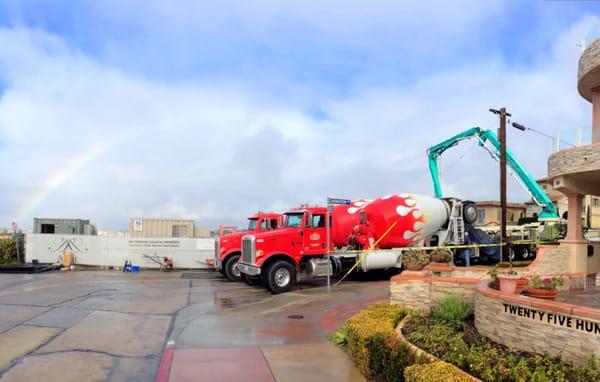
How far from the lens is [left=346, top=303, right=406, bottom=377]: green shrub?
21.7ft

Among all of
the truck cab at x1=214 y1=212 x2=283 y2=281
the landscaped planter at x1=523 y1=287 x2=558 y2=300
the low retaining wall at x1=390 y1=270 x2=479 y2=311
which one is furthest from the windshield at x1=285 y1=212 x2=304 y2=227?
the landscaped planter at x1=523 y1=287 x2=558 y2=300

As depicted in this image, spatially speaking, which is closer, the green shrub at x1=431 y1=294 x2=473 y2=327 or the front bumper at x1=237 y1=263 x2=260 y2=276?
the green shrub at x1=431 y1=294 x2=473 y2=327

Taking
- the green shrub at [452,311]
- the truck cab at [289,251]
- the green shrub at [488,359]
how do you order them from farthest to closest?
the truck cab at [289,251] < the green shrub at [452,311] < the green shrub at [488,359]

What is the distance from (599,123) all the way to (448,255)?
204 inches

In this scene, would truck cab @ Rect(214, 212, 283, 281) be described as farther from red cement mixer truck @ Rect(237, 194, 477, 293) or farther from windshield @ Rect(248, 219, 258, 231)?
red cement mixer truck @ Rect(237, 194, 477, 293)

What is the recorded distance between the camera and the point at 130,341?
30.5ft

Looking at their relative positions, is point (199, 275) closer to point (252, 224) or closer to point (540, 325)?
point (252, 224)

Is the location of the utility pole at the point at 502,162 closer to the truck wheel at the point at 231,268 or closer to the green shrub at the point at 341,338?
the truck wheel at the point at 231,268

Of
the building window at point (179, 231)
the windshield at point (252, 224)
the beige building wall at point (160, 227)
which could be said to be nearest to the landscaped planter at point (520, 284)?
the windshield at point (252, 224)

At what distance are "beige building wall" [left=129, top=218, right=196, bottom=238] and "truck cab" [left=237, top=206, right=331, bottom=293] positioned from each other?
14.4 meters

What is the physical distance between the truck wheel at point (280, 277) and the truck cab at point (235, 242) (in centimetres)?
320

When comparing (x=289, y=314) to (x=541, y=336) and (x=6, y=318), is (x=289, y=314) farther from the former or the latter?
(x=541, y=336)

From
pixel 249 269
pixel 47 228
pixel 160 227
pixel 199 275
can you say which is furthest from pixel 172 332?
pixel 47 228

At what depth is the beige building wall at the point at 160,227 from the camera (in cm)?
3139
